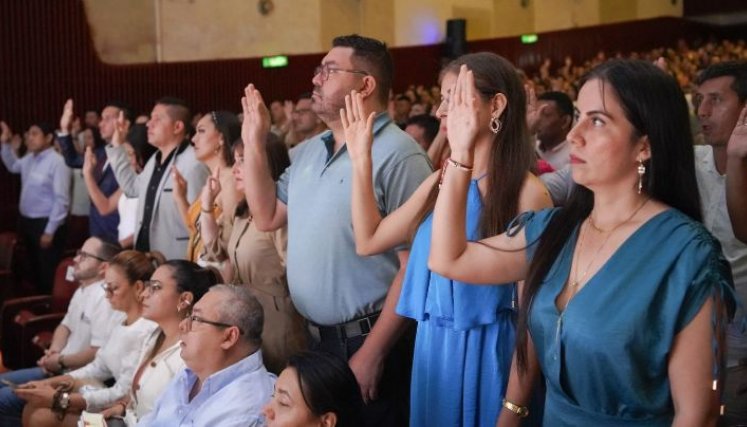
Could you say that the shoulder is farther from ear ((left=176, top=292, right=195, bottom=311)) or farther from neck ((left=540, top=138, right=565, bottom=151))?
neck ((left=540, top=138, right=565, bottom=151))

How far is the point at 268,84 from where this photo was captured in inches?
438

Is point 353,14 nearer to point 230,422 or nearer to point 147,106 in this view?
point 147,106

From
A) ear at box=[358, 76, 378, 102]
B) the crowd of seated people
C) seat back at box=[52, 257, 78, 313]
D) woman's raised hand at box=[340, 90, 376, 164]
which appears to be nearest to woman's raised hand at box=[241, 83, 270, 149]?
the crowd of seated people

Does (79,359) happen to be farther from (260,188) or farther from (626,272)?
(626,272)

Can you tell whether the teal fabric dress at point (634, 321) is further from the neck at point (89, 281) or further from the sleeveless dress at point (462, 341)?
the neck at point (89, 281)

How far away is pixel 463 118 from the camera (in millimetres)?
1803

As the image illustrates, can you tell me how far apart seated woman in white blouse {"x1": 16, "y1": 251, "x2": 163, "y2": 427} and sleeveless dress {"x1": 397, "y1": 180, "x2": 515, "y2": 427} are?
5.47 feet

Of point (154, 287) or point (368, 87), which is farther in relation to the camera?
point (154, 287)

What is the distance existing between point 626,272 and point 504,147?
624 mm

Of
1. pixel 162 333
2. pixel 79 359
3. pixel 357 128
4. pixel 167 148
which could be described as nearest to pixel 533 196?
pixel 357 128

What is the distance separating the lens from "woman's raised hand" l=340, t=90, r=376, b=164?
2.28 metres

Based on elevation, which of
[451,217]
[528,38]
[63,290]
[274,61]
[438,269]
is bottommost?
[63,290]

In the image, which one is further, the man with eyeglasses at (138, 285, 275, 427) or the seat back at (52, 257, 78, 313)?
the seat back at (52, 257, 78, 313)

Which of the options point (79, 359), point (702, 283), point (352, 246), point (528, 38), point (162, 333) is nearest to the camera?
point (702, 283)
